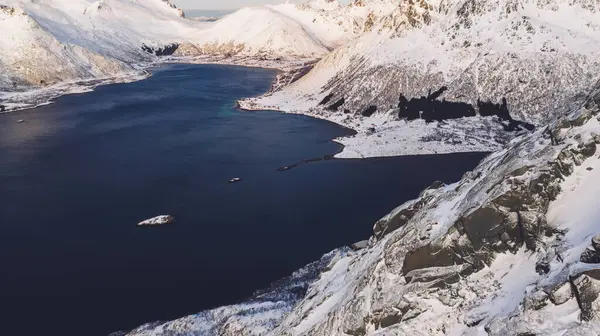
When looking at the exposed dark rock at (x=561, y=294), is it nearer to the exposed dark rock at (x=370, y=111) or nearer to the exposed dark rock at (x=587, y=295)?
the exposed dark rock at (x=587, y=295)

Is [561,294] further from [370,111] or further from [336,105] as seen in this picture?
[336,105]

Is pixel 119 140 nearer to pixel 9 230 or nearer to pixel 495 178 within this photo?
pixel 9 230

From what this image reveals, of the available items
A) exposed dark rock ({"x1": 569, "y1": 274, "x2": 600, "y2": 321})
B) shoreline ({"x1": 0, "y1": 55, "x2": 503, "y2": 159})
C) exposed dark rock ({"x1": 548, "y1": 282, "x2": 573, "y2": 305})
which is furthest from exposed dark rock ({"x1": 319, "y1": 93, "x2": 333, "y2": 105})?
exposed dark rock ({"x1": 569, "y1": 274, "x2": 600, "y2": 321})

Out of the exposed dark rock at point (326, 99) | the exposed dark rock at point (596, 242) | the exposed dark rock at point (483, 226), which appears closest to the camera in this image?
the exposed dark rock at point (596, 242)

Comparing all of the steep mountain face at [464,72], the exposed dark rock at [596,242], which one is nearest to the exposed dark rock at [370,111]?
the steep mountain face at [464,72]

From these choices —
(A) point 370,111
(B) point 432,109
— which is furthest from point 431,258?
(A) point 370,111

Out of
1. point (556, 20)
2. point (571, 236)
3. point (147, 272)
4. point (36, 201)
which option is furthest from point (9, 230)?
point (556, 20)
